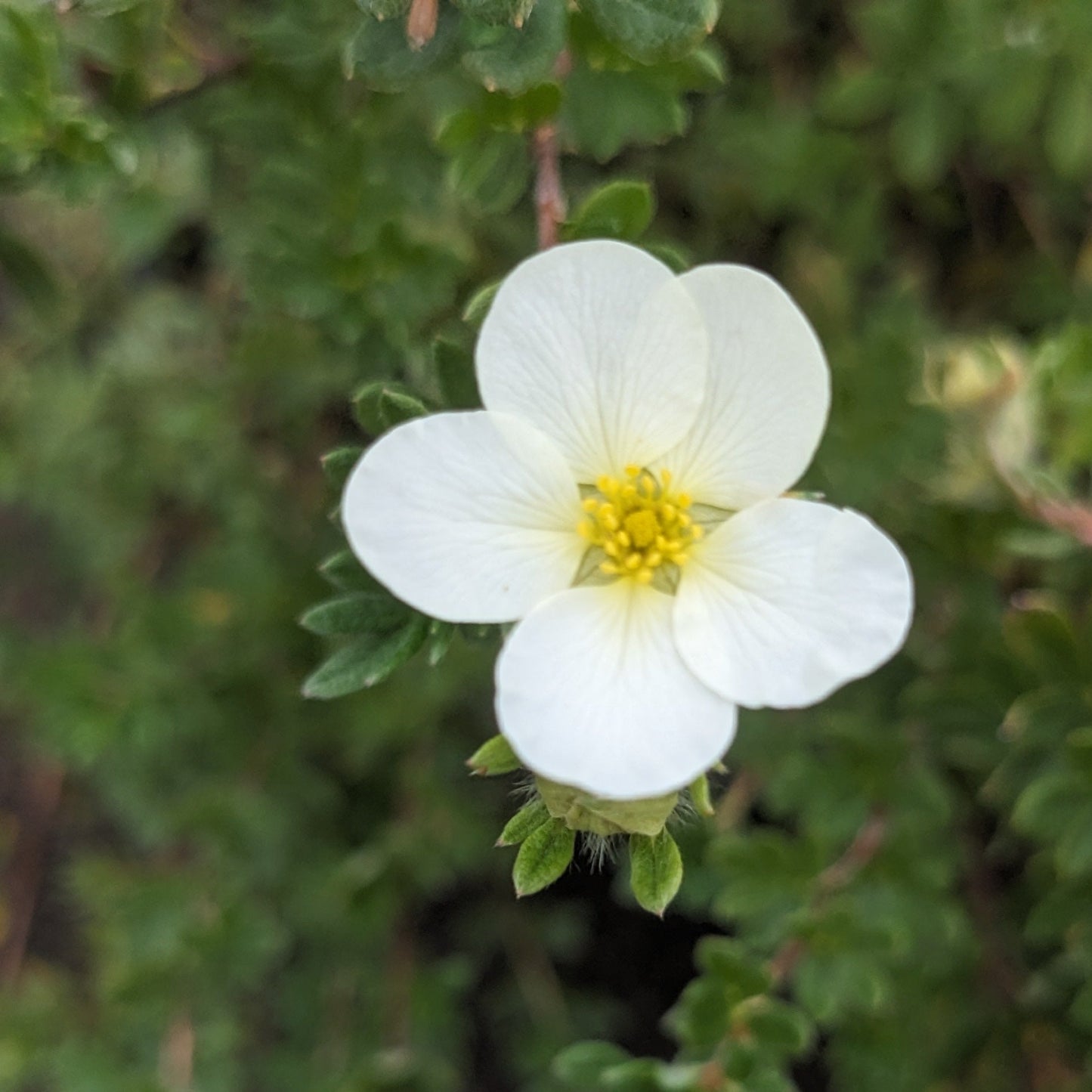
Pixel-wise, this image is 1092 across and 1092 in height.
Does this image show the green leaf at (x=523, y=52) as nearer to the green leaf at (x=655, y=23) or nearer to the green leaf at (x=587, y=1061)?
the green leaf at (x=655, y=23)

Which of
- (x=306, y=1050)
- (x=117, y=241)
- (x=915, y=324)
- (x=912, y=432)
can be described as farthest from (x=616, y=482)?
(x=306, y=1050)

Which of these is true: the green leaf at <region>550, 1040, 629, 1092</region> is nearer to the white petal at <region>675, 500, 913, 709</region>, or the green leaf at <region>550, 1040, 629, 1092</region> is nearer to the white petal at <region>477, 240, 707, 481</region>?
the white petal at <region>675, 500, 913, 709</region>

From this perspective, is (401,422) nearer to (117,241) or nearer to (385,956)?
(117,241)

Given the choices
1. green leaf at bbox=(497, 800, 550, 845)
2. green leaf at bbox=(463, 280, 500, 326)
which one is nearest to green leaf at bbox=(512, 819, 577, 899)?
green leaf at bbox=(497, 800, 550, 845)

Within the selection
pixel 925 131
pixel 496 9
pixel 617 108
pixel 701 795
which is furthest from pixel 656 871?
pixel 925 131

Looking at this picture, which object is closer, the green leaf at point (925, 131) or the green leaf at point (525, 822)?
the green leaf at point (525, 822)

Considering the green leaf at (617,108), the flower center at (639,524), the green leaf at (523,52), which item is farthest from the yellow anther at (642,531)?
the green leaf at (617,108)

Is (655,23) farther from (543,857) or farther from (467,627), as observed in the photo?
(543,857)

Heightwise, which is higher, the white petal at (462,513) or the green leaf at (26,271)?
the white petal at (462,513)
